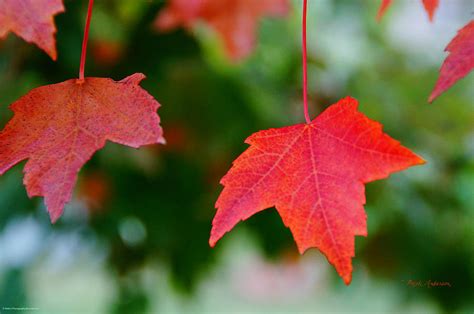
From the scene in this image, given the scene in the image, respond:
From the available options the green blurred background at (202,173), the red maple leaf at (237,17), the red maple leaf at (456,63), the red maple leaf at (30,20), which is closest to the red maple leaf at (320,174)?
the red maple leaf at (456,63)

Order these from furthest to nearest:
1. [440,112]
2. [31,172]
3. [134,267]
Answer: [440,112], [134,267], [31,172]

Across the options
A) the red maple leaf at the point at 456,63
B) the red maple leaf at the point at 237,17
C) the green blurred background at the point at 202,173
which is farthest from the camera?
the green blurred background at the point at 202,173

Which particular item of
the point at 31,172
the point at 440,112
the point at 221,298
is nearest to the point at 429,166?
the point at 440,112

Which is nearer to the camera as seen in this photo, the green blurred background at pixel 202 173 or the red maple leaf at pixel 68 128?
the red maple leaf at pixel 68 128

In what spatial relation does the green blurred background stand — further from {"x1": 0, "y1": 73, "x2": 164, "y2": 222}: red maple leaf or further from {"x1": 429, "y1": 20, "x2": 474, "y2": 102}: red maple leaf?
{"x1": 429, "y1": 20, "x2": 474, "y2": 102}: red maple leaf

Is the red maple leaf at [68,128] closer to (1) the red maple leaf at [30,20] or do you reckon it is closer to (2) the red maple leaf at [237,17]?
(1) the red maple leaf at [30,20]

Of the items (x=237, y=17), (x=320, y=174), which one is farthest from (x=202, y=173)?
(x=320, y=174)

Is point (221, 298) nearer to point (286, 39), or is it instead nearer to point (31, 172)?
point (286, 39)

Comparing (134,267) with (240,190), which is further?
(134,267)
